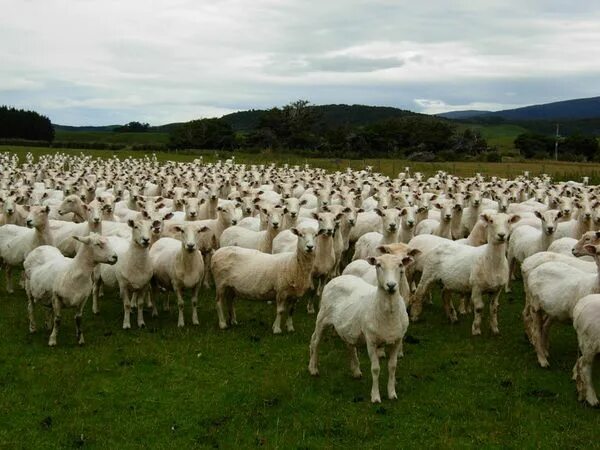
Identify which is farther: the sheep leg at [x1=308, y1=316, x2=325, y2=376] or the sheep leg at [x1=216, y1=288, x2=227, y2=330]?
the sheep leg at [x1=216, y1=288, x2=227, y2=330]

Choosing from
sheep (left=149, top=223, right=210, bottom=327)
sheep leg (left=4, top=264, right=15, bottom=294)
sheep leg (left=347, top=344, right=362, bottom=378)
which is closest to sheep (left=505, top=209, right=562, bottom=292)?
sheep leg (left=347, top=344, right=362, bottom=378)

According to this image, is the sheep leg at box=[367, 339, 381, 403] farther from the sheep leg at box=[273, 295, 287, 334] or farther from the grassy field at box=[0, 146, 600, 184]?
the grassy field at box=[0, 146, 600, 184]

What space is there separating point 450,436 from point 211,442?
317 centimetres

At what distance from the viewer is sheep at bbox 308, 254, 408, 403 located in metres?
9.23

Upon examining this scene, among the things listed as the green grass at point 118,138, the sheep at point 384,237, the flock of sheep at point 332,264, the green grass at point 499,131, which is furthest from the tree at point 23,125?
the sheep at point 384,237

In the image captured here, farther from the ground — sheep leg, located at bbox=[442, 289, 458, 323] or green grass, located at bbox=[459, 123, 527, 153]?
green grass, located at bbox=[459, 123, 527, 153]

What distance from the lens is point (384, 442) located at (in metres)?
8.45

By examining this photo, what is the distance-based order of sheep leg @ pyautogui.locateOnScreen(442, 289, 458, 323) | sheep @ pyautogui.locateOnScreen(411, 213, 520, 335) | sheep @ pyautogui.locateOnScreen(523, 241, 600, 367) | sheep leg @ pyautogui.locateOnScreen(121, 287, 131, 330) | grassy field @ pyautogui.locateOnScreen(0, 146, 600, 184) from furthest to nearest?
grassy field @ pyautogui.locateOnScreen(0, 146, 600, 184) < sheep leg @ pyautogui.locateOnScreen(442, 289, 458, 323) < sheep leg @ pyautogui.locateOnScreen(121, 287, 131, 330) < sheep @ pyautogui.locateOnScreen(411, 213, 520, 335) < sheep @ pyautogui.locateOnScreen(523, 241, 600, 367)

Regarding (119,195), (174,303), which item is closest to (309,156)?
(119,195)

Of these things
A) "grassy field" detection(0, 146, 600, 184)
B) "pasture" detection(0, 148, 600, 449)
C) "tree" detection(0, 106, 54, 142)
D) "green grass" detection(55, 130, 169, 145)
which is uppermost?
"tree" detection(0, 106, 54, 142)

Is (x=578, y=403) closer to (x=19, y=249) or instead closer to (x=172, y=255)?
(x=172, y=255)

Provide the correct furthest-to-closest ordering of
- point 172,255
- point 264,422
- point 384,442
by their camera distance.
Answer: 1. point 172,255
2. point 264,422
3. point 384,442

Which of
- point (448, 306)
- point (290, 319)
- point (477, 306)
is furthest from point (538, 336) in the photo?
point (290, 319)

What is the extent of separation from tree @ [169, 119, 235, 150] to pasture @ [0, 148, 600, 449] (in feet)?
284
